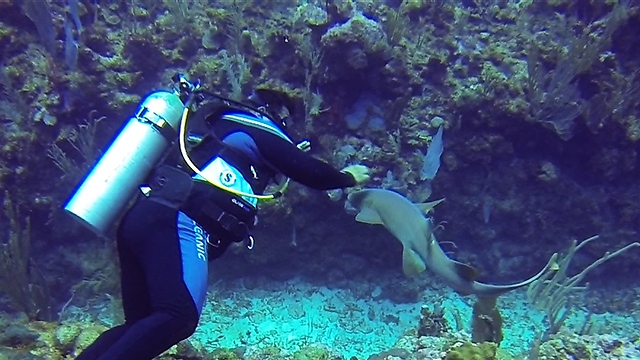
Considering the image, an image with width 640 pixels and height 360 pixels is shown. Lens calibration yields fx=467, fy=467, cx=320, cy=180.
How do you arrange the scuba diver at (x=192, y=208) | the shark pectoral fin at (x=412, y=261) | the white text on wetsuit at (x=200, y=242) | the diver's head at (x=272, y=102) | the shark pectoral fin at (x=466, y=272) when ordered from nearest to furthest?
the scuba diver at (x=192, y=208) < the white text on wetsuit at (x=200, y=242) < the diver's head at (x=272, y=102) < the shark pectoral fin at (x=466, y=272) < the shark pectoral fin at (x=412, y=261)

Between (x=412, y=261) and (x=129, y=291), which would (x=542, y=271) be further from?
(x=129, y=291)

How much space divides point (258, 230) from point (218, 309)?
129 cm

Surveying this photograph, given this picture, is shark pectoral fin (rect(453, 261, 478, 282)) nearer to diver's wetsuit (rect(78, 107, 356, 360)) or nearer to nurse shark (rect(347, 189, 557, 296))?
nurse shark (rect(347, 189, 557, 296))

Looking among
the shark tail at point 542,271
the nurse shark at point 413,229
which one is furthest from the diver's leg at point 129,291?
A: the shark tail at point 542,271

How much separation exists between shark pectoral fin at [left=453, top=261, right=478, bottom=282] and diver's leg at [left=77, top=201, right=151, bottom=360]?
224cm

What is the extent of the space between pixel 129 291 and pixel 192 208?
27.5 inches

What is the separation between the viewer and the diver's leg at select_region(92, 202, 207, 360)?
259cm

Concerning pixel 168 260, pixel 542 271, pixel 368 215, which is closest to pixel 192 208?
pixel 168 260

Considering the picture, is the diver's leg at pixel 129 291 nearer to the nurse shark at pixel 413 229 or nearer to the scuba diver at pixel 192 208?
the scuba diver at pixel 192 208

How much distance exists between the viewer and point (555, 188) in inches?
287

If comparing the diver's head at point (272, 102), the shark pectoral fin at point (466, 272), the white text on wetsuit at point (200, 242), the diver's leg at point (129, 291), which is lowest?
the diver's leg at point (129, 291)

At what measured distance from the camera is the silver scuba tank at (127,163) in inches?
115

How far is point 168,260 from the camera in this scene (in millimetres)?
2744

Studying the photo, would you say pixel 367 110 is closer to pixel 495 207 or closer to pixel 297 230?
pixel 297 230
